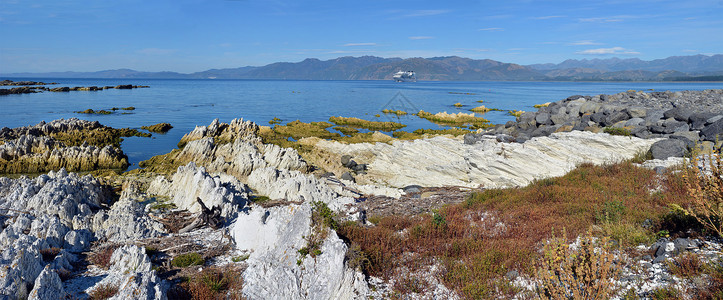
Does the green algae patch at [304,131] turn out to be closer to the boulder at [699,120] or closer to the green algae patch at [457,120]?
the green algae patch at [457,120]

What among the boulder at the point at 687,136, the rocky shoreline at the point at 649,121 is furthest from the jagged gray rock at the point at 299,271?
the boulder at the point at 687,136

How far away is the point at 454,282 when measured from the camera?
7035mm

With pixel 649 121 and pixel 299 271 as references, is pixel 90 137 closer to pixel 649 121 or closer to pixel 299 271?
pixel 299 271

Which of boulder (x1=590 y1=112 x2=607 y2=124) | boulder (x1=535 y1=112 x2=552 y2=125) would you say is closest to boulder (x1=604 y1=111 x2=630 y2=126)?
boulder (x1=590 y1=112 x2=607 y2=124)

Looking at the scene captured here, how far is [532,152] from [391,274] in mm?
12882

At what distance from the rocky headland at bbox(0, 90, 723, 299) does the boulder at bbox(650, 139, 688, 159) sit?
0.08 m

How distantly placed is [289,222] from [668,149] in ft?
53.7

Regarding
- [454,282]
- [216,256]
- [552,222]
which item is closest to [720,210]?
[552,222]

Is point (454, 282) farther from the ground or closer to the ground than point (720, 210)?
closer to the ground

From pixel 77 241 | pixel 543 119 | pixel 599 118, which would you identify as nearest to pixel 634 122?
pixel 599 118

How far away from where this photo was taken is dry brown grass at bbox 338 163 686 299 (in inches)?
290

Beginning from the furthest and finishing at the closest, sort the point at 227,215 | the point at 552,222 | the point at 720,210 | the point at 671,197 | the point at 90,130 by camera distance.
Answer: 1. the point at 90,130
2. the point at 227,215
3. the point at 671,197
4. the point at 552,222
5. the point at 720,210

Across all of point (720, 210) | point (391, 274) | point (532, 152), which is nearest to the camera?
point (720, 210)

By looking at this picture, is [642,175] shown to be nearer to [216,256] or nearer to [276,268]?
[276,268]
